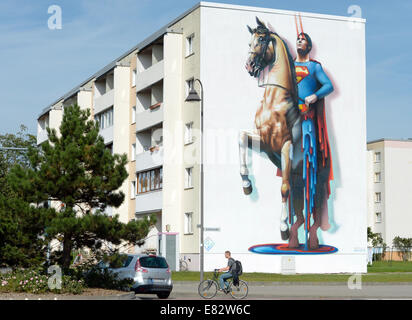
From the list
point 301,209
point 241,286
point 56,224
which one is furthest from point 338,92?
point 56,224

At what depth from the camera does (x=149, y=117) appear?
53750 mm

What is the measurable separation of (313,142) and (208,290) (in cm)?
2710

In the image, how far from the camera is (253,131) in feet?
160

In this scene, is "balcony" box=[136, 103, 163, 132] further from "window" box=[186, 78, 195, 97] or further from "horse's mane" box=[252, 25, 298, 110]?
"horse's mane" box=[252, 25, 298, 110]

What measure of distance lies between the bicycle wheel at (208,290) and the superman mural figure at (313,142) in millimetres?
24473

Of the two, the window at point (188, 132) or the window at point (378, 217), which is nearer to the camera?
the window at point (188, 132)

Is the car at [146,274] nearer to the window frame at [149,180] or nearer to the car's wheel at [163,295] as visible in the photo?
the car's wheel at [163,295]

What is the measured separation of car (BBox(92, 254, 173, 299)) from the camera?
80.9 feet

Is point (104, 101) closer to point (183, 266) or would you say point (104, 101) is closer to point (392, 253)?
point (183, 266)

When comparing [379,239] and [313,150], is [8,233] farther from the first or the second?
[379,239]

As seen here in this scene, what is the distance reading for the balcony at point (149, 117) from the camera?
2039 inches

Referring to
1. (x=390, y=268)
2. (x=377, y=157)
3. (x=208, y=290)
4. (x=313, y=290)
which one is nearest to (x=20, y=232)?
(x=208, y=290)

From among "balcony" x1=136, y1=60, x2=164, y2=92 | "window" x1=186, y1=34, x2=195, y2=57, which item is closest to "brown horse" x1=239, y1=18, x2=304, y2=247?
"window" x1=186, y1=34, x2=195, y2=57

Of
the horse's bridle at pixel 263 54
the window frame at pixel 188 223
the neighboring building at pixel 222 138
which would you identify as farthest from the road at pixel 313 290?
the horse's bridle at pixel 263 54
